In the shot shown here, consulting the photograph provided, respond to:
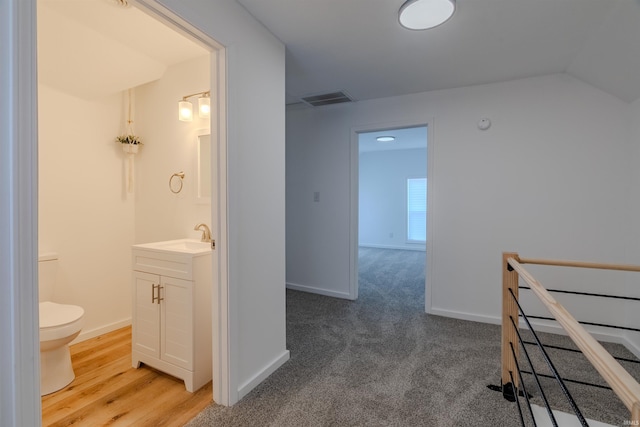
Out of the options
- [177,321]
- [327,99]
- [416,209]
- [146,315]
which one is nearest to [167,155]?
[146,315]

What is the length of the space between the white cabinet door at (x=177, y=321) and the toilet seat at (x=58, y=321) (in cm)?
51

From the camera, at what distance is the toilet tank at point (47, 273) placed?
88.0 inches

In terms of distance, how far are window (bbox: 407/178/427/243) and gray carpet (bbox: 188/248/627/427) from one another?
4203 millimetres

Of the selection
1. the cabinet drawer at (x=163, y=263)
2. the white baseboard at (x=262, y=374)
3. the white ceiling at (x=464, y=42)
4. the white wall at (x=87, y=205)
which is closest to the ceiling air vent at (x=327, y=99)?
the white ceiling at (x=464, y=42)

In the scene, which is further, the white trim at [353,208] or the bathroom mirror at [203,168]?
the white trim at [353,208]

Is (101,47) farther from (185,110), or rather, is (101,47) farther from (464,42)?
(464,42)

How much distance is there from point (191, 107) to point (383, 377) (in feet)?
7.95

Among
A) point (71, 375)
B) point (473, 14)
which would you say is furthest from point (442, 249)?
point (71, 375)

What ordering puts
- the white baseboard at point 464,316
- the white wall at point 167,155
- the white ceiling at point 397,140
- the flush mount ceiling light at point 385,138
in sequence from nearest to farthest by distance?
the white wall at point 167,155 < the white baseboard at point 464,316 < the white ceiling at point 397,140 < the flush mount ceiling light at point 385,138

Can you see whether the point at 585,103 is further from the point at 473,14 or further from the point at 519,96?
the point at 473,14

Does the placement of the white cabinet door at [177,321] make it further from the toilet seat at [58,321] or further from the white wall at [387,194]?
the white wall at [387,194]

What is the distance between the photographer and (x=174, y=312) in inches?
76.5

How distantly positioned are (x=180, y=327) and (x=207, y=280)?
329 mm

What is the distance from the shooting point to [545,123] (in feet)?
8.74
